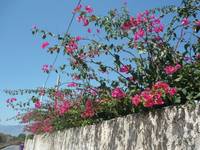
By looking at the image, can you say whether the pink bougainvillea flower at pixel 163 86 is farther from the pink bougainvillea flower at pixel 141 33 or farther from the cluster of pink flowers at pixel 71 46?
the cluster of pink flowers at pixel 71 46

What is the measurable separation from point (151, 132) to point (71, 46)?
2880mm

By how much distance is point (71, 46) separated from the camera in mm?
8117

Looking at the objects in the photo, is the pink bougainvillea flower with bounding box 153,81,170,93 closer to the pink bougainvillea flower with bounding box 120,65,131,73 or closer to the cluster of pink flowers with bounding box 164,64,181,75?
the cluster of pink flowers with bounding box 164,64,181,75

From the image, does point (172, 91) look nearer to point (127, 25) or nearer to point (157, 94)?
point (157, 94)

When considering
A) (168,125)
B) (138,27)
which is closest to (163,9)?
(138,27)

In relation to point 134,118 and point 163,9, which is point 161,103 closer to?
point 134,118

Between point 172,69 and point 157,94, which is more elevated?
point 172,69

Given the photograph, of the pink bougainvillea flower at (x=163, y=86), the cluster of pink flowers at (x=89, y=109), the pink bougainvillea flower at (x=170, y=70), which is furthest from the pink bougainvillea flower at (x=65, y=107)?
the pink bougainvillea flower at (x=163, y=86)

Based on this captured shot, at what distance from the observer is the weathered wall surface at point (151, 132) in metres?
4.96

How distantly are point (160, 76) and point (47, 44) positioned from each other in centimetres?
308

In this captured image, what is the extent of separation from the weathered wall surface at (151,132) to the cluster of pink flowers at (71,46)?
142cm

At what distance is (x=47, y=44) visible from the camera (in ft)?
28.5

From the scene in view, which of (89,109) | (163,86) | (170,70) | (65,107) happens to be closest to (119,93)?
(170,70)

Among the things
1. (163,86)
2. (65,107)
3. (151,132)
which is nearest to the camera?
(163,86)
